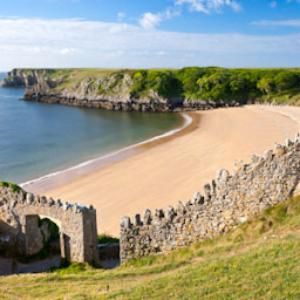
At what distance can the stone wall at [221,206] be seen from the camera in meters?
13.6

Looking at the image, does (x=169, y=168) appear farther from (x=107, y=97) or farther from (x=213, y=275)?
(x=107, y=97)

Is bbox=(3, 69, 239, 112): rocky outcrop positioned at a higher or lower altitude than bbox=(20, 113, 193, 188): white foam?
higher

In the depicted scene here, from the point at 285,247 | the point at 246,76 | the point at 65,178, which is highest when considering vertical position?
the point at 246,76

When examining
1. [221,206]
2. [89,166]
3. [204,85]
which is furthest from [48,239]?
[204,85]

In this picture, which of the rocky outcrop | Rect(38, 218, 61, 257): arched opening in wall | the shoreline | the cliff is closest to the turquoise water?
the shoreline

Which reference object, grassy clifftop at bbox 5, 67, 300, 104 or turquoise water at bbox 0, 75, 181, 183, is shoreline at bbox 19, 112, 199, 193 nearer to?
turquoise water at bbox 0, 75, 181, 183

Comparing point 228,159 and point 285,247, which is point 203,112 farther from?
point 285,247

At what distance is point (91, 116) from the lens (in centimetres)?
8288

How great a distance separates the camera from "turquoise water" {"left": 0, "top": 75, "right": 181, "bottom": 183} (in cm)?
4443

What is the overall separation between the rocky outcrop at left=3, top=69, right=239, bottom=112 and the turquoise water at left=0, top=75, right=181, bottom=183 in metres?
5.19

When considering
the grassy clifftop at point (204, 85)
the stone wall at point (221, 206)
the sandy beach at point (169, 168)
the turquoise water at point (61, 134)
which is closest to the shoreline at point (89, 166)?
the sandy beach at point (169, 168)

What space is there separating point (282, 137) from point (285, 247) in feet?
129

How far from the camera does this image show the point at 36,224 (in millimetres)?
18984

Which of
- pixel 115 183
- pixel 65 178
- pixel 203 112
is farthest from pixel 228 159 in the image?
pixel 203 112
